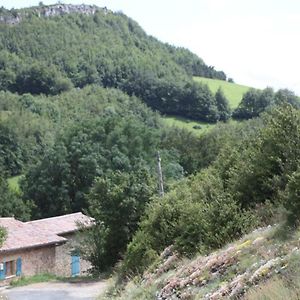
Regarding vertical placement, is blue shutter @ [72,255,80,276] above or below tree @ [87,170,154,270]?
below

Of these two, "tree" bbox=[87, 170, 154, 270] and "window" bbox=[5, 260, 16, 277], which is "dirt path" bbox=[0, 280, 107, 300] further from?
"window" bbox=[5, 260, 16, 277]

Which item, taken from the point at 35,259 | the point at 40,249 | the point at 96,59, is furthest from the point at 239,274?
the point at 96,59

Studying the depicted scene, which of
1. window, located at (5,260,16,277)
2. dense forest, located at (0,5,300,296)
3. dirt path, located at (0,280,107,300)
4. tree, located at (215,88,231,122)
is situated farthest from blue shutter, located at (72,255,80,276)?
tree, located at (215,88,231,122)

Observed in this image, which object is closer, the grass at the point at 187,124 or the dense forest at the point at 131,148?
the dense forest at the point at 131,148

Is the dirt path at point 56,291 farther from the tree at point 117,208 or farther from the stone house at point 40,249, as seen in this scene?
the stone house at point 40,249

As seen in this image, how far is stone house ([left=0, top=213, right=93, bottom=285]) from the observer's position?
120 ft

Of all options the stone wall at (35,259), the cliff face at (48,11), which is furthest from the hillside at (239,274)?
the cliff face at (48,11)

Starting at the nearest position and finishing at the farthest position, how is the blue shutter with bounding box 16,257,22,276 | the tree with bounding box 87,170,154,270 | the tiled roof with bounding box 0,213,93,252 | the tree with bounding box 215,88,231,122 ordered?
the tree with bounding box 87,170,154,270
the blue shutter with bounding box 16,257,22,276
the tiled roof with bounding box 0,213,93,252
the tree with bounding box 215,88,231,122

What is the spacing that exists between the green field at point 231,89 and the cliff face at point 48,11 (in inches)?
2276

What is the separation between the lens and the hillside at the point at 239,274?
8.80m

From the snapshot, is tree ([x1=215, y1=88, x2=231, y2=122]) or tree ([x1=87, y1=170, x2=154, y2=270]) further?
tree ([x1=215, y1=88, x2=231, y2=122])

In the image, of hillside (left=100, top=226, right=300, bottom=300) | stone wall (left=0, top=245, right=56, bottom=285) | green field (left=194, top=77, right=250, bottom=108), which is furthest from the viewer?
green field (left=194, top=77, right=250, bottom=108)

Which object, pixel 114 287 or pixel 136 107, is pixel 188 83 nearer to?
pixel 136 107

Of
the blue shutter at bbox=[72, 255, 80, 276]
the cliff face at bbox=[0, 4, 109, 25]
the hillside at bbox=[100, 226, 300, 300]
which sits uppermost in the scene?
the cliff face at bbox=[0, 4, 109, 25]
